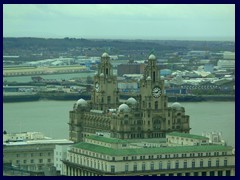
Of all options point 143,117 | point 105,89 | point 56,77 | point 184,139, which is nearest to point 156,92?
point 143,117

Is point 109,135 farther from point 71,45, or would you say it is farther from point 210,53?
point 210,53

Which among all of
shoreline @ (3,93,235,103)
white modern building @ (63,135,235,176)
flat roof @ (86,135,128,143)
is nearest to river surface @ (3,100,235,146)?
shoreline @ (3,93,235,103)

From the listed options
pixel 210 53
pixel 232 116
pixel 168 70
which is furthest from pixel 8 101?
pixel 210 53

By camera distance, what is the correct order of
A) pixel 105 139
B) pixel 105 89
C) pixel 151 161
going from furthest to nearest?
pixel 105 89 < pixel 105 139 < pixel 151 161

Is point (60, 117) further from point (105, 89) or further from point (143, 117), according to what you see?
point (143, 117)

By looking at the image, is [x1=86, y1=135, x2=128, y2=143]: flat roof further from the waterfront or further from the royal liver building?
the waterfront
